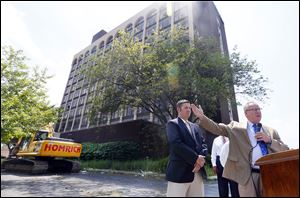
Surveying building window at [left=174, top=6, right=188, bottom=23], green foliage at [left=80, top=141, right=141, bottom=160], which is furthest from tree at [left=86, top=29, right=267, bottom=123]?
building window at [left=174, top=6, right=188, bottom=23]

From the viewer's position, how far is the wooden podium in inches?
62.2

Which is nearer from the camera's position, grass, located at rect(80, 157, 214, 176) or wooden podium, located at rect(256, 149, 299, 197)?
wooden podium, located at rect(256, 149, 299, 197)

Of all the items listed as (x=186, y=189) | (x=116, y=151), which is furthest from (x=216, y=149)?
(x=116, y=151)

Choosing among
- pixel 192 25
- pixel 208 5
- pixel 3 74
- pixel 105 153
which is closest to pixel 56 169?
pixel 105 153

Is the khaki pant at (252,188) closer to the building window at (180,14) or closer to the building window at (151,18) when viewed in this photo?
the building window at (180,14)

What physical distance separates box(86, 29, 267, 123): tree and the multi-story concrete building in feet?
6.27

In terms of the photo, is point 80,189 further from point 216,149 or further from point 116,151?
point 116,151

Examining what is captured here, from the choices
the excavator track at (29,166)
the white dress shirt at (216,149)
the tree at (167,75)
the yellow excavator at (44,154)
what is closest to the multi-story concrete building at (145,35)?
the tree at (167,75)

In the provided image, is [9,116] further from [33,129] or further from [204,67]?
[204,67]

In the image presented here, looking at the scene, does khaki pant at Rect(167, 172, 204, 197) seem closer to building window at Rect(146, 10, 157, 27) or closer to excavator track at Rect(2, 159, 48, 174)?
excavator track at Rect(2, 159, 48, 174)

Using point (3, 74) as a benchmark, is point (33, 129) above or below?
below

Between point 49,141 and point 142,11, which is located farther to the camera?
point 142,11

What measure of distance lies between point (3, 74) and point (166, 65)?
978cm

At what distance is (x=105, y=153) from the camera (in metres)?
17.6
